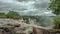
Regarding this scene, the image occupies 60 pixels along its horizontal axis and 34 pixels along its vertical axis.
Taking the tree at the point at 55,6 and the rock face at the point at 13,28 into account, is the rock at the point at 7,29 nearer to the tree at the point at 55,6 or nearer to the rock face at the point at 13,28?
the rock face at the point at 13,28

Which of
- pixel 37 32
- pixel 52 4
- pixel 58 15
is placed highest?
pixel 52 4

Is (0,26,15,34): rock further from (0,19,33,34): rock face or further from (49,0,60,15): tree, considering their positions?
(49,0,60,15): tree

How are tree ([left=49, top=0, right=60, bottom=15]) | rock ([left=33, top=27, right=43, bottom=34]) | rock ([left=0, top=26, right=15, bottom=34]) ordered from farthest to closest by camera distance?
tree ([left=49, top=0, right=60, bottom=15]), rock ([left=33, top=27, right=43, bottom=34]), rock ([left=0, top=26, right=15, bottom=34])

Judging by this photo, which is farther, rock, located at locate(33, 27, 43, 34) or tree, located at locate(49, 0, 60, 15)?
tree, located at locate(49, 0, 60, 15)

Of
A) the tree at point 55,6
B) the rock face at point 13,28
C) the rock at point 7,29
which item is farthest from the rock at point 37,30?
the tree at point 55,6

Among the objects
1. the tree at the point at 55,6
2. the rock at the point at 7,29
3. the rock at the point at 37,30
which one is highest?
the tree at the point at 55,6

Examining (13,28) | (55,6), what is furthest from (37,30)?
(55,6)

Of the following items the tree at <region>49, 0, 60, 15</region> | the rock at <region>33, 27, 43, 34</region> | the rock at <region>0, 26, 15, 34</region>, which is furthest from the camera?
the tree at <region>49, 0, 60, 15</region>

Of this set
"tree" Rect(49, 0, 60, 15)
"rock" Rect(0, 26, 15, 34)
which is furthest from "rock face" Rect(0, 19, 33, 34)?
"tree" Rect(49, 0, 60, 15)

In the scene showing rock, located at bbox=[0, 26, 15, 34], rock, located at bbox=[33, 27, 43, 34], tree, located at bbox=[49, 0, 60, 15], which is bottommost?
rock, located at bbox=[33, 27, 43, 34]

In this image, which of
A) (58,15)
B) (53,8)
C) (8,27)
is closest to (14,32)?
(8,27)

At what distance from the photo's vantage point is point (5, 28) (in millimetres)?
12445

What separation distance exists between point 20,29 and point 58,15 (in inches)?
168

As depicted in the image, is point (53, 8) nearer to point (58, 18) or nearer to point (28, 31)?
point (58, 18)
